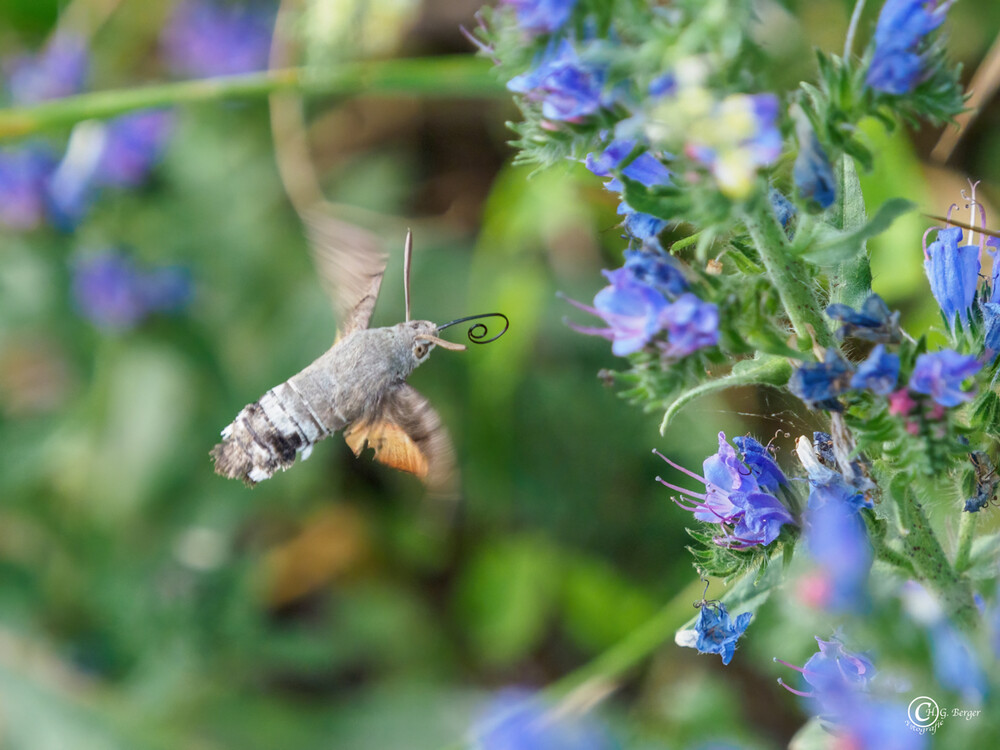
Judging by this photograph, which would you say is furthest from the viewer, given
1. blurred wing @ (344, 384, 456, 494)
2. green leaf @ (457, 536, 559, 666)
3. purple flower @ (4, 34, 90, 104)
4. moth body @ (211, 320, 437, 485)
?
purple flower @ (4, 34, 90, 104)

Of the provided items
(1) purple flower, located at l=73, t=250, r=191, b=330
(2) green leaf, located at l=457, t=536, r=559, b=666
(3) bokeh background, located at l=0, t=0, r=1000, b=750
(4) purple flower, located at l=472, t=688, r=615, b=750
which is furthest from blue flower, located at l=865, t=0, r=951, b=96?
(1) purple flower, located at l=73, t=250, r=191, b=330

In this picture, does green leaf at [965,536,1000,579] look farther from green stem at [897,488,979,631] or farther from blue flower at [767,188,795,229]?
blue flower at [767,188,795,229]

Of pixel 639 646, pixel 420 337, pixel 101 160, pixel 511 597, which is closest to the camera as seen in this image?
pixel 420 337

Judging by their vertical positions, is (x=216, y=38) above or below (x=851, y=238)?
below

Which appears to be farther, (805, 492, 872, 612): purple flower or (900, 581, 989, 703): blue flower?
(900, 581, 989, 703): blue flower

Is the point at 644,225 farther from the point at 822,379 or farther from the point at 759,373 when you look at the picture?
the point at 822,379

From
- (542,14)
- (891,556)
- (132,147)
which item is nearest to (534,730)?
(891,556)
